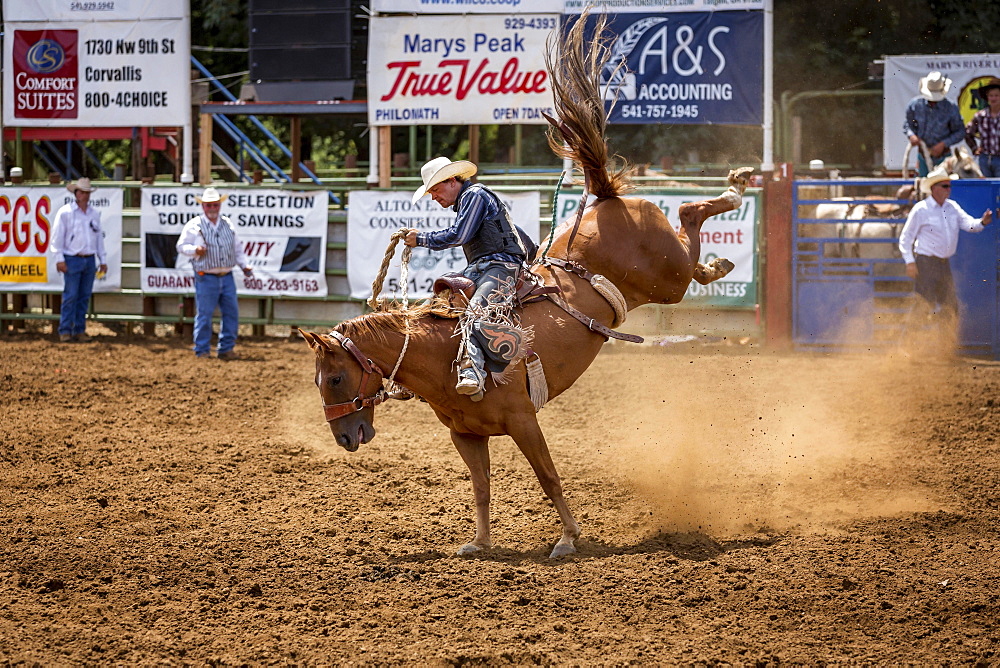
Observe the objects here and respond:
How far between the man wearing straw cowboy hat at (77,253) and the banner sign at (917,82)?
1093 cm

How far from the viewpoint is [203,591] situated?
5199 mm

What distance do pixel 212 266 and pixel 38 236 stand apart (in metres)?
3.63

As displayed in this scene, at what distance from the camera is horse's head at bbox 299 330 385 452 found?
18.2 ft

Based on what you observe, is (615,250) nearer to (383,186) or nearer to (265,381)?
(265,381)

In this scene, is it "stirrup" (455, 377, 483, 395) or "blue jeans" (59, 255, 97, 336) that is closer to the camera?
"stirrup" (455, 377, 483, 395)

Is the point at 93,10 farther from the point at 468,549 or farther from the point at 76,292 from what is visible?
the point at 468,549

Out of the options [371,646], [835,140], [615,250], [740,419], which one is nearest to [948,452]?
[740,419]

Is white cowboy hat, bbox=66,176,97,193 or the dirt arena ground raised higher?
white cowboy hat, bbox=66,176,97,193

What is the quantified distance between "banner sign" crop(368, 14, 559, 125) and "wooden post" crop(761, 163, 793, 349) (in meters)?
2.81

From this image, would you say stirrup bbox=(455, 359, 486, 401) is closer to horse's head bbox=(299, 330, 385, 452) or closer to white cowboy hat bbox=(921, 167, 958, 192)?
horse's head bbox=(299, 330, 385, 452)

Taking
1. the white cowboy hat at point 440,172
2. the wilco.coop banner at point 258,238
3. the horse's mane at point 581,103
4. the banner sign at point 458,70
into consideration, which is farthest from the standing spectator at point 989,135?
the white cowboy hat at point 440,172

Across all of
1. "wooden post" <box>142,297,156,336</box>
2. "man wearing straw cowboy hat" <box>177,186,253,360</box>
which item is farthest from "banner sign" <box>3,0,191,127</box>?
"man wearing straw cowboy hat" <box>177,186,253,360</box>

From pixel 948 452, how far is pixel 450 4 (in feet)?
27.3

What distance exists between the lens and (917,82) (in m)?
16.3
